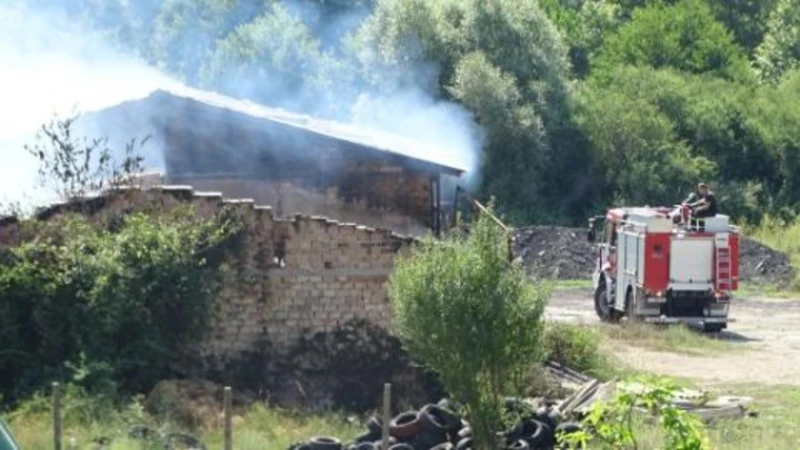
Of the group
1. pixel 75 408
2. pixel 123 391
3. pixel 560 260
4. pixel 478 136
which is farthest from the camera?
pixel 478 136

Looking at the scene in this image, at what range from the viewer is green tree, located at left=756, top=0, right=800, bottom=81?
70.7 meters

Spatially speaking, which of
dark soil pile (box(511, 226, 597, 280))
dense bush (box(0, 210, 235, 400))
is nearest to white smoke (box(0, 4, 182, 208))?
dense bush (box(0, 210, 235, 400))

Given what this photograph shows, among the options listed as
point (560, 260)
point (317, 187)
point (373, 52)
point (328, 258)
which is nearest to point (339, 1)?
point (373, 52)

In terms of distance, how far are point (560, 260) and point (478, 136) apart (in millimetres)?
6156

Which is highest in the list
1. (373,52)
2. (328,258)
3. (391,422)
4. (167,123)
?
(373,52)

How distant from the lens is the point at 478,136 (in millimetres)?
51969

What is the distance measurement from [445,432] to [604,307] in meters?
16.7

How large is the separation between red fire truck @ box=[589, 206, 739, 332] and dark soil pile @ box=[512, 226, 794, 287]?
38.6 ft

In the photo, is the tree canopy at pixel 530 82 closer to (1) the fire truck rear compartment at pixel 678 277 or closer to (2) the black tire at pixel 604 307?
(2) the black tire at pixel 604 307

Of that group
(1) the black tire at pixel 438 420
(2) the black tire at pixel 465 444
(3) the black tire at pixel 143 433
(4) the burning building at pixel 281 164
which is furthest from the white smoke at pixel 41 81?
(2) the black tire at pixel 465 444

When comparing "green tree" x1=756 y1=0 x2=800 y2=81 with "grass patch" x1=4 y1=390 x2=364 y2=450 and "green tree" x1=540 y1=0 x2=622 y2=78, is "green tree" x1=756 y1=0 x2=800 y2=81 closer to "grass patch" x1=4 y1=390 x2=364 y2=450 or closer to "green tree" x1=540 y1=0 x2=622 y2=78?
"green tree" x1=540 y1=0 x2=622 y2=78

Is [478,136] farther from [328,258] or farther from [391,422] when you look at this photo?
[391,422]

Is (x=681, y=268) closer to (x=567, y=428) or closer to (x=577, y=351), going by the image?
(x=577, y=351)

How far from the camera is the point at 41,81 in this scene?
34719mm
